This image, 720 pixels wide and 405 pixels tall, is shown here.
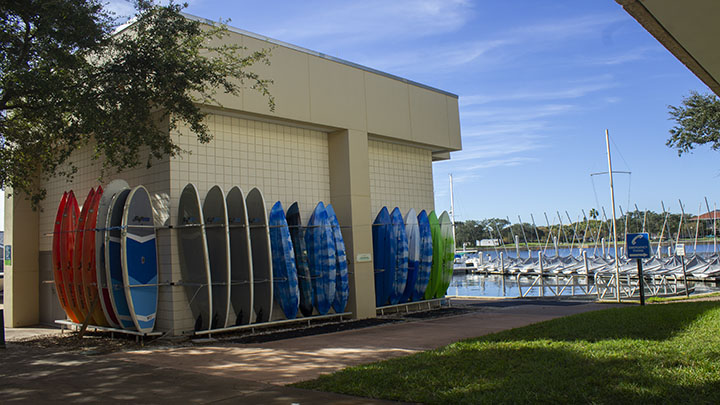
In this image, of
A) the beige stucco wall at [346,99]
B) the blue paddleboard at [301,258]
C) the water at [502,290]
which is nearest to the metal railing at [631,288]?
the water at [502,290]

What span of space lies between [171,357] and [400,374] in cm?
402

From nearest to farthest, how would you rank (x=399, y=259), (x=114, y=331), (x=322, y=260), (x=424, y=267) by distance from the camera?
1. (x=114, y=331)
2. (x=322, y=260)
3. (x=399, y=259)
4. (x=424, y=267)

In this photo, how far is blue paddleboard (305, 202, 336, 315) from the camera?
12.1 metres

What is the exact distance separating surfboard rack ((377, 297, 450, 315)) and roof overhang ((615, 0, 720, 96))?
32.2 ft

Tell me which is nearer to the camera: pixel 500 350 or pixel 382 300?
pixel 500 350

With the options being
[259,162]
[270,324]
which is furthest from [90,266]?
[259,162]

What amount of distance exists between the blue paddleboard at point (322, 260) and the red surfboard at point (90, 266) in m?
4.48

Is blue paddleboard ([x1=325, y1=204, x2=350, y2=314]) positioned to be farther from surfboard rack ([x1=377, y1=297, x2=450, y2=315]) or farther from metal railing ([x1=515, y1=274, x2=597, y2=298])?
metal railing ([x1=515, y1=274, x2=597, y2=298])

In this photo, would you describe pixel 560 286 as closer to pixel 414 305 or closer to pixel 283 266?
pixel 414 305

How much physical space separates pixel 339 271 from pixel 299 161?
9.24 ft

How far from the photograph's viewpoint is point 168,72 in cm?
946

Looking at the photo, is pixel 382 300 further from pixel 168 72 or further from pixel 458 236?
pixel 458 236

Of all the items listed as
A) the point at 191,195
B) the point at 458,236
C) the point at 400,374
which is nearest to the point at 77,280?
the point at 191,195

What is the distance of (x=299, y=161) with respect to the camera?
42.3ft
